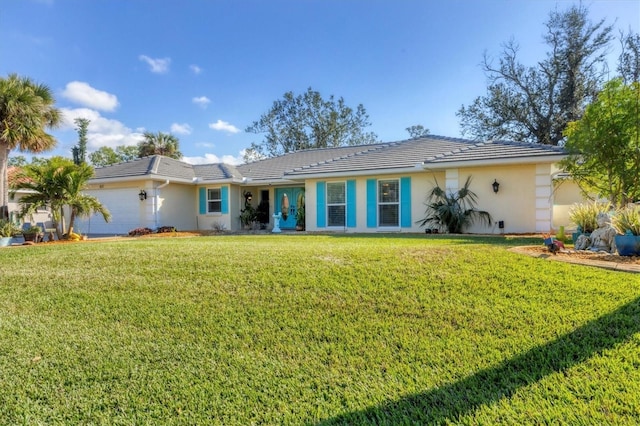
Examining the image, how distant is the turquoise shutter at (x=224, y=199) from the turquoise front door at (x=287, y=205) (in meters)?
2.62

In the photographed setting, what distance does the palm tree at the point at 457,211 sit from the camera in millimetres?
12680

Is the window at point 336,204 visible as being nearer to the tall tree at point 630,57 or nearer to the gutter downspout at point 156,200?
the gutter downspout at point 156,200

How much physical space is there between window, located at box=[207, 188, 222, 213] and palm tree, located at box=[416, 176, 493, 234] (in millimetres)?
11235

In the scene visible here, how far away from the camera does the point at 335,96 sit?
35219 mm

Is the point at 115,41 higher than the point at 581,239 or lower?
higher

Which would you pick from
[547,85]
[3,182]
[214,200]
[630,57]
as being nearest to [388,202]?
[214,200]

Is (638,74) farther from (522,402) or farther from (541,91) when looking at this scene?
(522,402)

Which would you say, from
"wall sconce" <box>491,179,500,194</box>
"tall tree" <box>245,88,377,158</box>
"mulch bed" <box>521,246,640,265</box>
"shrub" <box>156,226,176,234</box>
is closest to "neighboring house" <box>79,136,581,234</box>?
"wall sconce" <box>491,179,500,194</box>

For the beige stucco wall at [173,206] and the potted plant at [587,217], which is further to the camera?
the beige stucco wall at [173,206]

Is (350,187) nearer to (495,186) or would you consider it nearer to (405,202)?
(405,202)

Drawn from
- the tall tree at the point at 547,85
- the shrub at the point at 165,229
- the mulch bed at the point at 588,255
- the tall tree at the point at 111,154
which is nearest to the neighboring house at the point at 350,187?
the shrub at the point at 165,229

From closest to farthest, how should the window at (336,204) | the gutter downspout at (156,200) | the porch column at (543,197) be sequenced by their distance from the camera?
the porch column at (543,197) → the window at (336,204) → the gutter downspout at (156,200)

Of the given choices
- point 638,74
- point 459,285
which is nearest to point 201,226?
point 459,285

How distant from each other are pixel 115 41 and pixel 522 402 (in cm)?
1867
